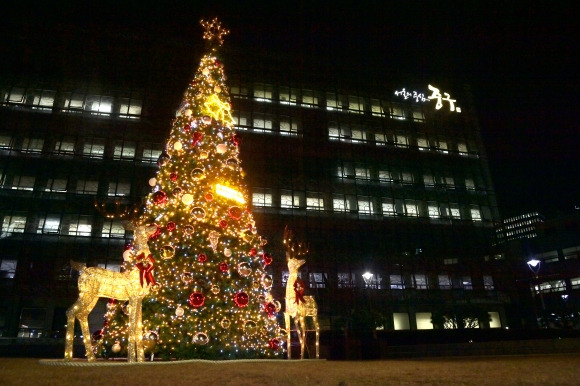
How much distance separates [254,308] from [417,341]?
12.0 meters

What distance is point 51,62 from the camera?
108ft

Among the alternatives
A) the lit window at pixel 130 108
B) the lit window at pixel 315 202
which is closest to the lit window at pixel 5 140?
the lit window at pixel 130 108

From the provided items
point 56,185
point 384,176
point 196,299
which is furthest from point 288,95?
point 196,299

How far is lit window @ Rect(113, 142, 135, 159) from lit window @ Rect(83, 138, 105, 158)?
3.43ft

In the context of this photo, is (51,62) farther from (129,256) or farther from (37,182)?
(129,256)

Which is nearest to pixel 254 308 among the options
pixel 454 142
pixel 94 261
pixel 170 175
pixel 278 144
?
pixel 170 175

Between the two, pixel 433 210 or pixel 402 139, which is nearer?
pixel 433 210

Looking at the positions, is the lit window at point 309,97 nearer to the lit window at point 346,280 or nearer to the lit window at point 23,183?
the lit window at point 346,280

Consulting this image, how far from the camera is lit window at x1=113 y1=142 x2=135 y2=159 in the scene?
3131 centimetres

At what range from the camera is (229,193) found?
11.8 m

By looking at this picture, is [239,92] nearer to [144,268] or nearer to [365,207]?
[365,207]

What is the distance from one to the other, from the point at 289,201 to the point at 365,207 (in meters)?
7.25

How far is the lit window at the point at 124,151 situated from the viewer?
31.3 m

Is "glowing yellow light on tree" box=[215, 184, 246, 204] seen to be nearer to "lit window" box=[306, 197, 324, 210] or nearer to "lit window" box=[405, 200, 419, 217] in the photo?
"lit window" box=[306, 197, 324, 210]
